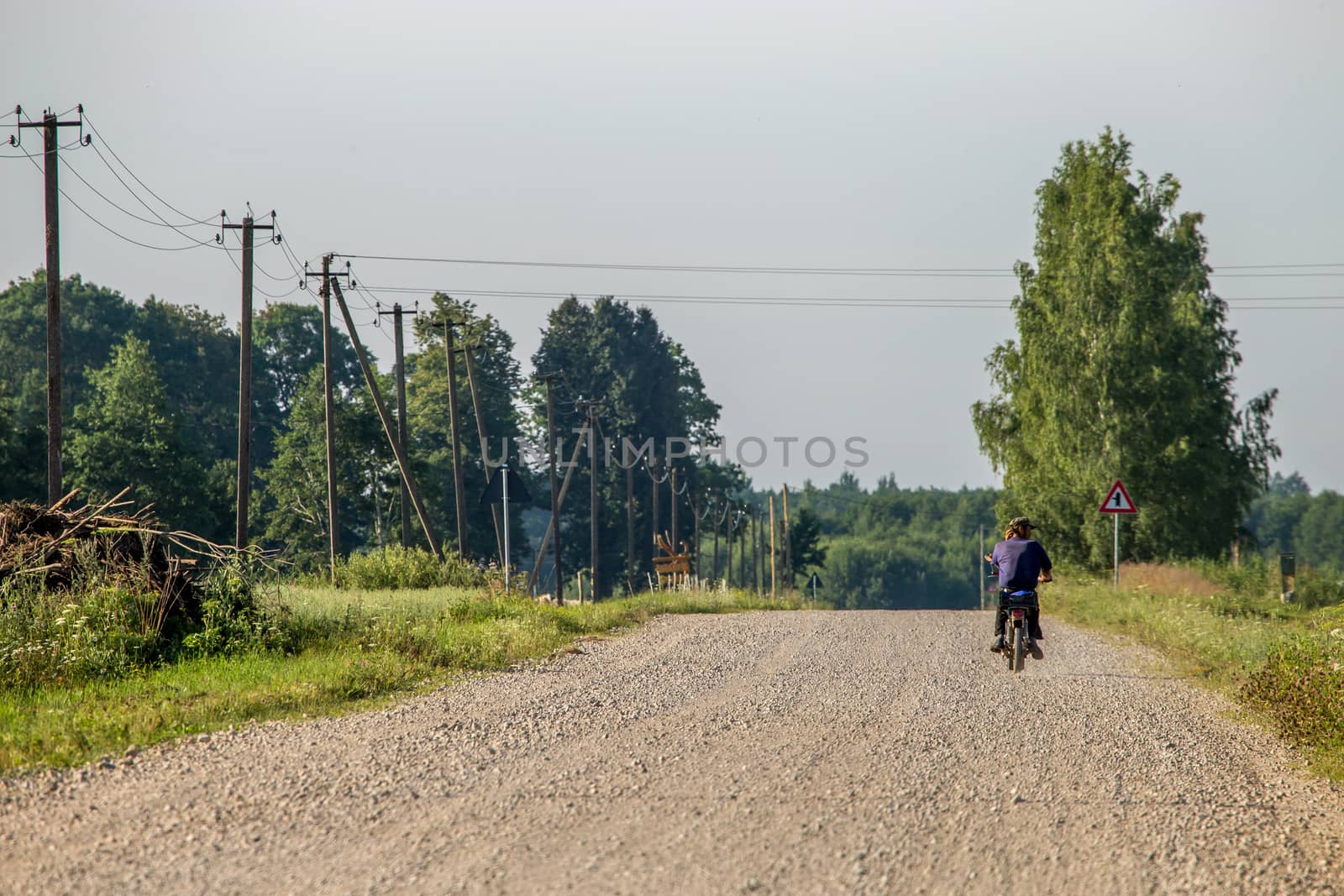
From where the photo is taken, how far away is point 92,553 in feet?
47.2

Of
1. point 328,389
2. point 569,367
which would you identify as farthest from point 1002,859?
→ point 569,367

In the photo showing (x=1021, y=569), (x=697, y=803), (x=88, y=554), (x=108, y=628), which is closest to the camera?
(x=697, y=803)

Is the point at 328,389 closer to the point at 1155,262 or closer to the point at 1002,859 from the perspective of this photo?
the point at 1155,262

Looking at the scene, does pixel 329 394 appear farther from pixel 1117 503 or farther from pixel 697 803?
pixel 697 803

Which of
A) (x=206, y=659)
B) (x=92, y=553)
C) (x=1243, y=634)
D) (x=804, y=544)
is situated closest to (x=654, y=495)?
(x=804, y=544)

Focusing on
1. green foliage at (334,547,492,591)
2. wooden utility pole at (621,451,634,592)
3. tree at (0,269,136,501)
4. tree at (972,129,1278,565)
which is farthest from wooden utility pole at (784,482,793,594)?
green foliage at (334,547,492,591)

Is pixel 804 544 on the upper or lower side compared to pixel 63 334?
lower

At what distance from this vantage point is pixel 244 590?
50.6 feet

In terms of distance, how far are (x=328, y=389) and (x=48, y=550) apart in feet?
68.2

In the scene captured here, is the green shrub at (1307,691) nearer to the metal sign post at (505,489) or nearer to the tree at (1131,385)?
the metal sign post at (505,489)

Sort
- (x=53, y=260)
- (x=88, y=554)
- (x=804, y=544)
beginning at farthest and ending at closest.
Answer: (x=804, y=544), (x=53, y=260), (x=88, y=554)

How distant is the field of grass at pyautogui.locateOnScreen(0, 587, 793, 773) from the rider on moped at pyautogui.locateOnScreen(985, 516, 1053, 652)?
5.72 metres

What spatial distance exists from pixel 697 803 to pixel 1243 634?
11.9m

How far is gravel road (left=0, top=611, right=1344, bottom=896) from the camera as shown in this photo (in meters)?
6.19
